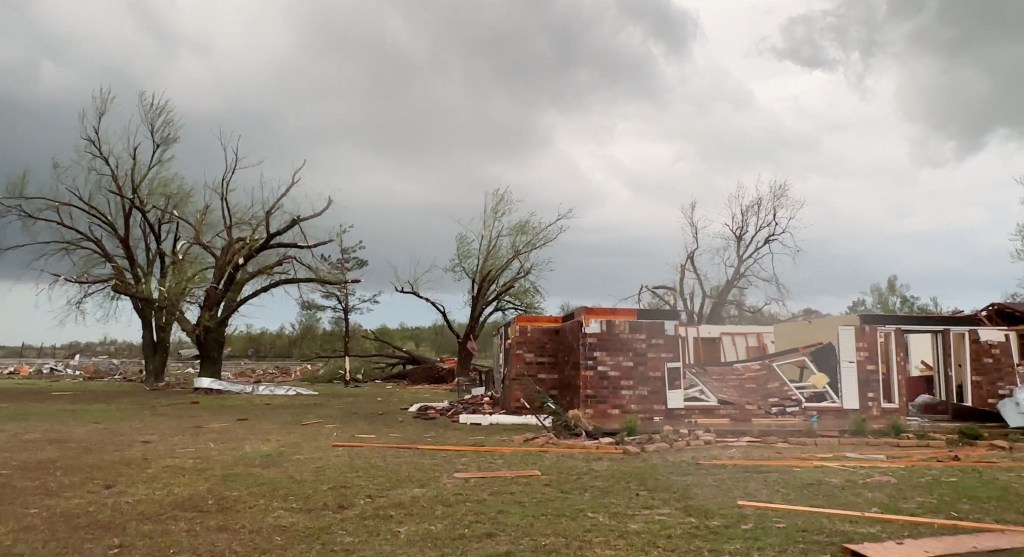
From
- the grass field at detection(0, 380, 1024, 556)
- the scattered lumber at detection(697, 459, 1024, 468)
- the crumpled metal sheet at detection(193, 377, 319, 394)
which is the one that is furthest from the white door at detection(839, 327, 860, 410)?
the crumpled metal sheet at detection(193, 377, 319, 394)

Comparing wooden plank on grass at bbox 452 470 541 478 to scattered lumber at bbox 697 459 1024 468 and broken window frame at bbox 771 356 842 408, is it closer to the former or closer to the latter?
scattered lumber at bbox 697 459 1024 468

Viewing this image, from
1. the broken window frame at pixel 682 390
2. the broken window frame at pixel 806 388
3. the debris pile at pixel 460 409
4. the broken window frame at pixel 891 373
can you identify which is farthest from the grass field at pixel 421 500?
the broken window frame at pixel 891 373

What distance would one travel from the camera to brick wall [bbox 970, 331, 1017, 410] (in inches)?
617

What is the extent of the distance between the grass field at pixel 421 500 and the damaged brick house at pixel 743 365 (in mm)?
3408

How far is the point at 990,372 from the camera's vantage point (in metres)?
15.7

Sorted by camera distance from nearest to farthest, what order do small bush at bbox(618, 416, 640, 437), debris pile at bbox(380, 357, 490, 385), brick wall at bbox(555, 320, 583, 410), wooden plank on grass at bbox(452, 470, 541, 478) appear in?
1. wooden plank on grass at bbox(452, 470, 541, 478)
2. small bush at bbox(618, 416, 640, 437)
3. brick wall at bbox(555, 320, 583, 410)
4. debris pile at bbox(380, 357, 490, 385)

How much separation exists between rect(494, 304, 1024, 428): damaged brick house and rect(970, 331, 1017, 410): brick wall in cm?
2

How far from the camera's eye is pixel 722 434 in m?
12.3

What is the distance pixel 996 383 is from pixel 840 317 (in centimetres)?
440

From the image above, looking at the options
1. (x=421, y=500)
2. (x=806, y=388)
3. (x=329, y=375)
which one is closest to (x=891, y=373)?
(x=806, y=388)

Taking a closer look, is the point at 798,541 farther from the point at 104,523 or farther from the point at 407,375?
the point at 407,375

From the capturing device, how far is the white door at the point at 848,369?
1436cm

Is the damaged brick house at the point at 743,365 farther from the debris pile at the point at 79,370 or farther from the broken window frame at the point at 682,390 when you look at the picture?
the debris pile at the point at 79,370

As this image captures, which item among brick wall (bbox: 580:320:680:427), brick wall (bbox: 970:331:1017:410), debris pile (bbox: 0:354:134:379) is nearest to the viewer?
brick wall (bbox: 580:320:680:427)
